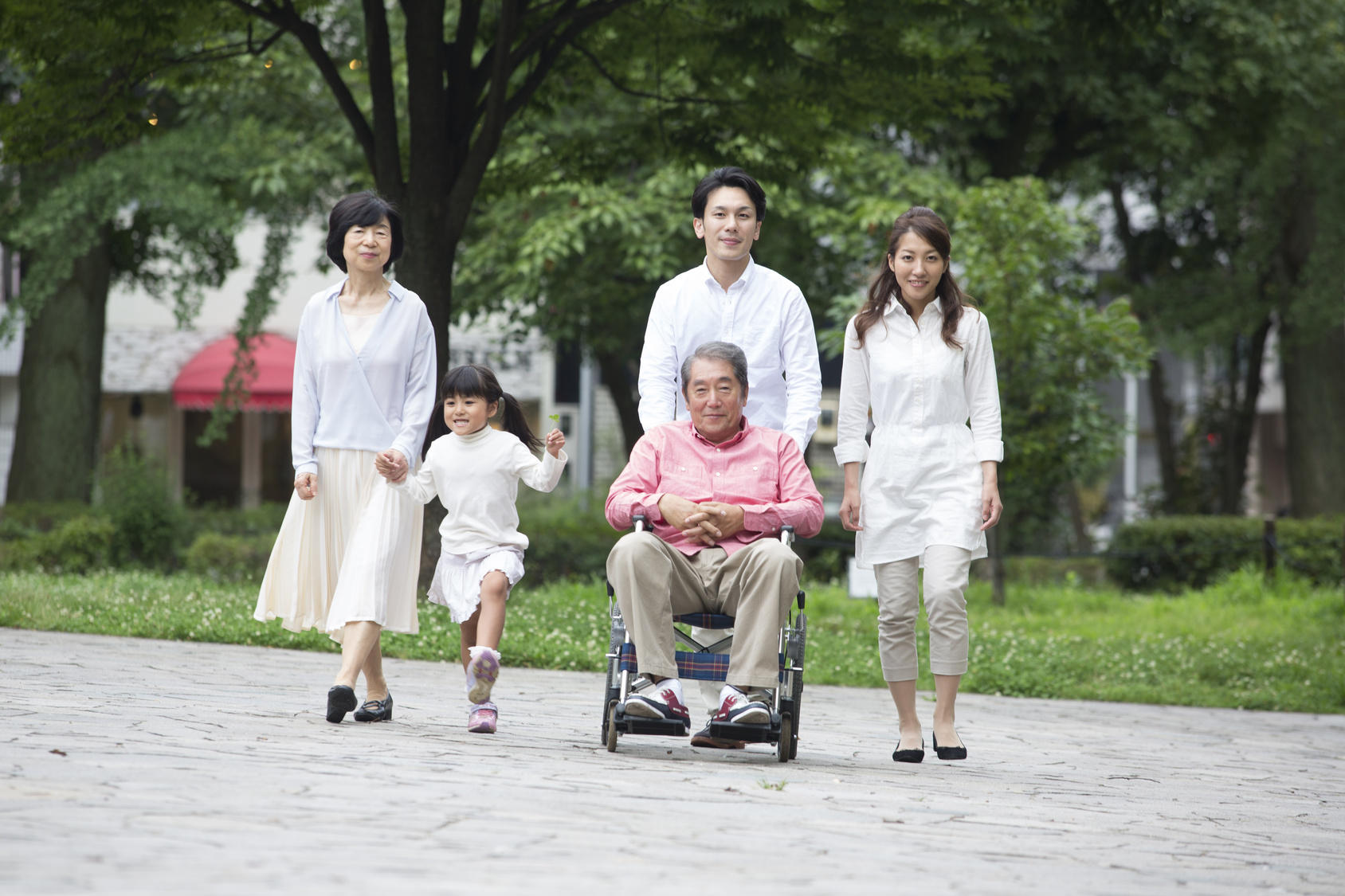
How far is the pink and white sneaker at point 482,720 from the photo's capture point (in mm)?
5652

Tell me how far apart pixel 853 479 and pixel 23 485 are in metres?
13.0

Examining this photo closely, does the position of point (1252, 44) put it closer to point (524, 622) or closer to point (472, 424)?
point (524, 622)

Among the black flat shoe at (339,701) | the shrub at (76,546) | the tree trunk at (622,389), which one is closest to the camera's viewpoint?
the black flat shoe at (339,701)

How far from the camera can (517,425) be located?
20.3ft

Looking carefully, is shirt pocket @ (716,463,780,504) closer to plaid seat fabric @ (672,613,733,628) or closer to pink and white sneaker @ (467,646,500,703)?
plaid seat fabric @ (672,613,733,628)

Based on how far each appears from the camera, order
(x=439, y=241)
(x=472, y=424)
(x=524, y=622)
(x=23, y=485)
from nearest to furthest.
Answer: (x=472, y=424) → (x=524, y=622) → (x=439, y=241) → (x=23, y=485)

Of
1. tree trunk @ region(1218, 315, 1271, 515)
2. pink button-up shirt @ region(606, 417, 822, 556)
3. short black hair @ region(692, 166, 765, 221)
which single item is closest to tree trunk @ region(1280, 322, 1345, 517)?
tree trunk @ region(1218, 315, 1271, 515)

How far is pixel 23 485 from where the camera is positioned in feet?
53.4

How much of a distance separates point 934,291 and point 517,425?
177cm

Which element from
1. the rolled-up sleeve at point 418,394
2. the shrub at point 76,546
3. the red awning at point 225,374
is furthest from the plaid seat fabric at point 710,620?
the red awning at point 225,374

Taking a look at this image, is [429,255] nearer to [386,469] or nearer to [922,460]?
[386,469]

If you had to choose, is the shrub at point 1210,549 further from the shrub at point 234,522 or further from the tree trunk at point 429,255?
the shrub at point 234,522

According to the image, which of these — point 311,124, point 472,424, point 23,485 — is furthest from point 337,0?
point 472,424

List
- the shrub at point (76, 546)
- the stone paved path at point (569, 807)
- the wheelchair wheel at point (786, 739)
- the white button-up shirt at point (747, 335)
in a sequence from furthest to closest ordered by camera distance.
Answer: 1. the shrub at point (76, 546)
2. the white button-up shirt at point (747, 335)
3. the wheelchair wheel at point (786, 739)
4. the stone paved path at point (569, 807)
